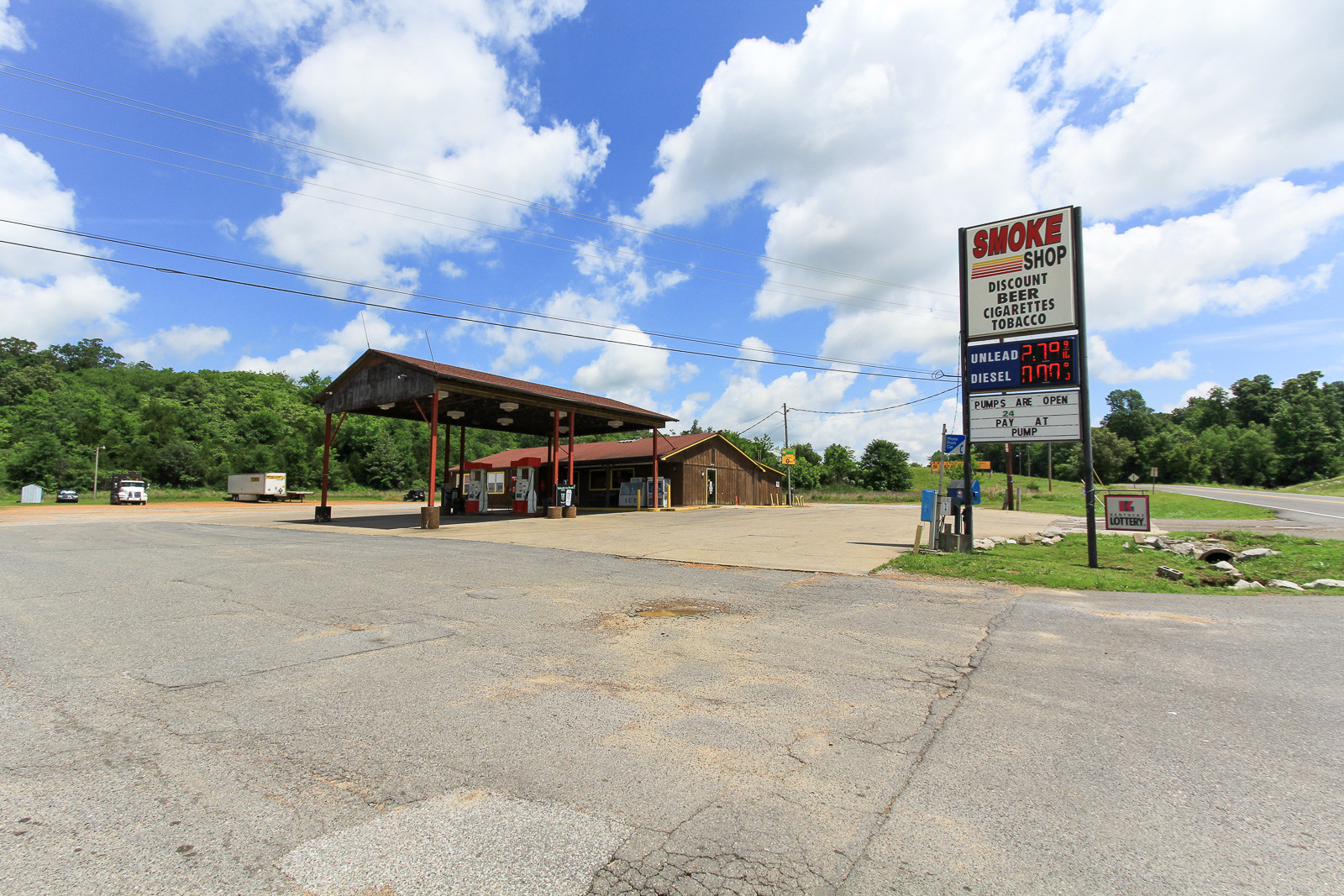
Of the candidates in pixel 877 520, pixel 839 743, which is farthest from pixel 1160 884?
pixel 877 520

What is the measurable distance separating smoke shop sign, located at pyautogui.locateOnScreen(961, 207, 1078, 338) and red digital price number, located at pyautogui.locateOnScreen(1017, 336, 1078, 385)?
33cm

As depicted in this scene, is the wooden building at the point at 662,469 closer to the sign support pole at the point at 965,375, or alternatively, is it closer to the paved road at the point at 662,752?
the sign support pole at the point at 965,375

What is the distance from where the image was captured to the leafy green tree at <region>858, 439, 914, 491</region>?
248 feet

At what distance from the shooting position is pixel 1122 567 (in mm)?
12336

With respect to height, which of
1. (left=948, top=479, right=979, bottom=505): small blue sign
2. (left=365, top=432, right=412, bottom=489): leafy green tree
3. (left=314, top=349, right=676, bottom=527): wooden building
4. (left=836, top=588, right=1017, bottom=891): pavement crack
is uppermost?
(left=314, top=349, right=676, bottom=527): wooden building

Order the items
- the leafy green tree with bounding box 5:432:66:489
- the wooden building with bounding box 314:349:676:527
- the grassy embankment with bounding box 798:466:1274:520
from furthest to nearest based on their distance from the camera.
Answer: the leafy green tree with bounding box 5:432:66:489
the grassy embankment with bounding box 798:466:1274:520
the wooden building with bounding box 314:349:676:527

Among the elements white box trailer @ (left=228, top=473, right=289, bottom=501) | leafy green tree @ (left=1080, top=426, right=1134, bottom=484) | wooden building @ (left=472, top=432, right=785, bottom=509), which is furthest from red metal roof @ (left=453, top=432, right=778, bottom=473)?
leafy green tree @ (left=1080, top=426, right=1134, bottom=484)

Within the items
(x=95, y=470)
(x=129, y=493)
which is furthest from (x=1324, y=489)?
(x=95, y=470)

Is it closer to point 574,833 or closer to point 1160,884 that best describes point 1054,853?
point 1160,884

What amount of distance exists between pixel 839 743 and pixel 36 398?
107m

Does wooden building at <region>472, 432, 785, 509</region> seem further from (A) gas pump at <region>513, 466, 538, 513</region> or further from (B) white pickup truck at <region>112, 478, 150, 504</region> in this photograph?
(B) white pickup truck at <region>112, 478, 150, 504</region>

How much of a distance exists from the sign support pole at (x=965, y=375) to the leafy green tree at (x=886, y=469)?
62.2 metres

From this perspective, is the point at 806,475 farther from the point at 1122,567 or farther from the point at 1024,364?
the point at 1122,567

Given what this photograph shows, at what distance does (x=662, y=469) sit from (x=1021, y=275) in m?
23.8
